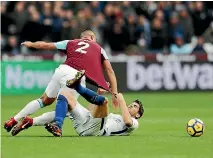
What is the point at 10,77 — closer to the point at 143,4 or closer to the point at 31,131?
the point at 143,4

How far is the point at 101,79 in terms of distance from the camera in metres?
11.9

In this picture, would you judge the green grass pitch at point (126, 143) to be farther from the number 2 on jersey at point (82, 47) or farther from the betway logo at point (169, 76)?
the betway logo at point (169, 76)

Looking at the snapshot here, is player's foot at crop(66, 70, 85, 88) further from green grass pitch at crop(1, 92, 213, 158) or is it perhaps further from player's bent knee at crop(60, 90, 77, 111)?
green grass pitch at crop(1, 92, 213, 158)

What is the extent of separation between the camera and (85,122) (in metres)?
11.5

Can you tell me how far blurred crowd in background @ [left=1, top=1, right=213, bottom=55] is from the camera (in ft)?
79.0

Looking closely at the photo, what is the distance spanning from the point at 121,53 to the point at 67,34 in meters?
1.85

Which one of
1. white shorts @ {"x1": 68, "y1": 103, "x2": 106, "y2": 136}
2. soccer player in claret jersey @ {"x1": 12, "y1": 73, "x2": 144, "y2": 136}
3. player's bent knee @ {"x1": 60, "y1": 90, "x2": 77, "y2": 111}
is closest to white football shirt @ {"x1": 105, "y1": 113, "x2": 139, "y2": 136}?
soccer player in claret jersey @ {"x1": 12, "y1": 73, "x2": 144, "y2": 136}

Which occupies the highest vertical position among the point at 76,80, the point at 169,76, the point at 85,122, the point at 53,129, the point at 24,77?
the point at 169,76

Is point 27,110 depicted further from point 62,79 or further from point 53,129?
point 53,129

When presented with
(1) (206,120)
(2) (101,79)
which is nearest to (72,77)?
(2) (101,79)

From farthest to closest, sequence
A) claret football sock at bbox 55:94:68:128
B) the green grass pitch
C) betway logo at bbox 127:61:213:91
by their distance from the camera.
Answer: betway logo at bbox 127:61:213:91 → claret football sock at bbox 55:94:68:128 → the green grass pitch

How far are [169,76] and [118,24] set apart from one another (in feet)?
8.03

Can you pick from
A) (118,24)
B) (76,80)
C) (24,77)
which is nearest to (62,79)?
(76,80)

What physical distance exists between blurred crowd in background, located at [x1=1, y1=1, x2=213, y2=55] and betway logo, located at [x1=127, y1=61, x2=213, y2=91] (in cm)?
74
